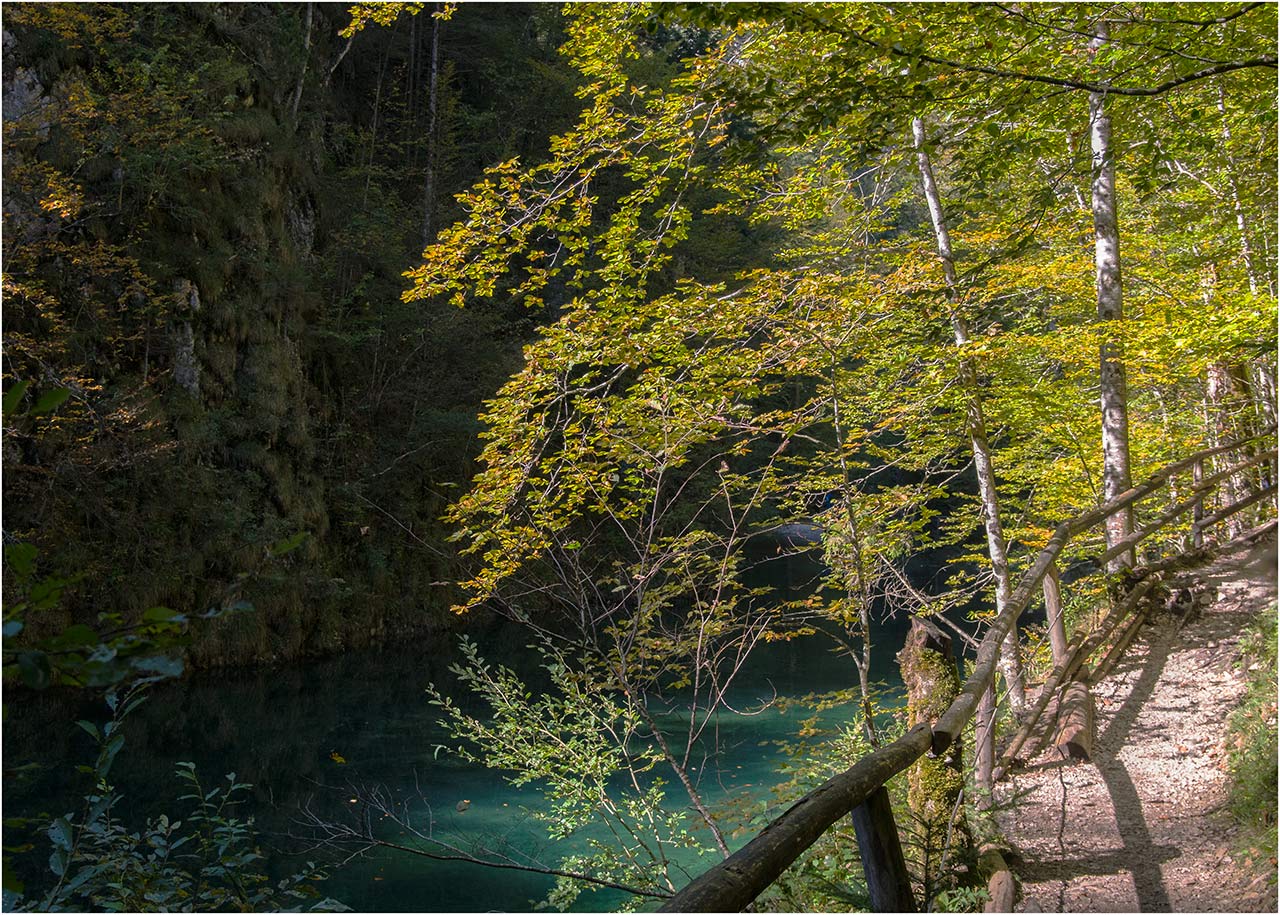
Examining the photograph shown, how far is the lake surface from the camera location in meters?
7.34

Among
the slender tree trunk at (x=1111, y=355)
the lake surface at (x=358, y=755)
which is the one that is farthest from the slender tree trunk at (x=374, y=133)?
the slender tree trunk at (x=1111, y=355)

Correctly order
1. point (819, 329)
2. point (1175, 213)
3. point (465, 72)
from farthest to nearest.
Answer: point (465, 72), point (1175, 213), point (819, 329)

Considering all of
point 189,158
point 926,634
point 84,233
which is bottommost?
point 926,634

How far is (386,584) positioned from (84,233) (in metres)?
7.05

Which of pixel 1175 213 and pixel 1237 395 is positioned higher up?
pixel 1175 213

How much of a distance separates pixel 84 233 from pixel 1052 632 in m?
12.4

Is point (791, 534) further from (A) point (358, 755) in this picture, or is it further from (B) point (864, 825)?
(B) point (864, 825)

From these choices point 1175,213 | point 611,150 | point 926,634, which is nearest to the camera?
point 926,634

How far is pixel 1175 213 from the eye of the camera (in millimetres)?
7469

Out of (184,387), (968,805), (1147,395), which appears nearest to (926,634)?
(968,805)

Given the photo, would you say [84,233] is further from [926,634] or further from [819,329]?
[926,634]

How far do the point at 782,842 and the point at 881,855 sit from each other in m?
Answer: 0.64

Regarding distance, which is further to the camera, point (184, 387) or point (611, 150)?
point (184, 387)

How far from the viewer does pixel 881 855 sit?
2248mm
